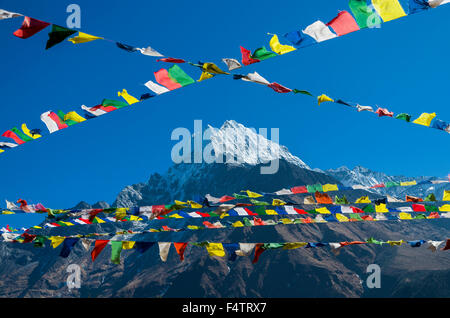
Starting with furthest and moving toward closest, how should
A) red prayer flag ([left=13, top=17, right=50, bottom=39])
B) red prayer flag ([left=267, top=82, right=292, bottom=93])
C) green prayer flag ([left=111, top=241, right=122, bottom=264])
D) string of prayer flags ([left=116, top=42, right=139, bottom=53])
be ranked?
green prayer flag ([left=111, top=241, right=122, bottom=264]), red prayer flag ([left=267, top=82, right=292, bottom=93]), string of prayer flags ([left=116, top=42, right=139, bottom=53]), red prayer flag ([left=13, top=17, right=50, bottom=39])

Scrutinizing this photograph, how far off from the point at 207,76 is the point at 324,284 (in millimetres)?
185861

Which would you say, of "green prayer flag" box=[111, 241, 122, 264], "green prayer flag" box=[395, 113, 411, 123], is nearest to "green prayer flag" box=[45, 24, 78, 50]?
"green prayer flag" box=[111, 241, 122, 264]

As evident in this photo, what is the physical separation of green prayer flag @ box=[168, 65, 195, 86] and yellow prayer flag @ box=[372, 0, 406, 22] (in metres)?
3.85

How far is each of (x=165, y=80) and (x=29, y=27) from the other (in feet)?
9.27

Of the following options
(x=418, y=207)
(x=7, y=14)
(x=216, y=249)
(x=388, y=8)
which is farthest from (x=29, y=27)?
(x=418, y=207)

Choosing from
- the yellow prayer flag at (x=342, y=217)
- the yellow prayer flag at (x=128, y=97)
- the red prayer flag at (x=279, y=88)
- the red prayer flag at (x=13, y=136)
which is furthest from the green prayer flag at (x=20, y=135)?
the yellow prayer flag at (x=342, y=217)

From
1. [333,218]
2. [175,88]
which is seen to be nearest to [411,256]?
[333,218]

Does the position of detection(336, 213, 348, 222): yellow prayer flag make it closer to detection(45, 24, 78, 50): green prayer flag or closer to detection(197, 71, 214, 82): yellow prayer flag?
detection(197, 71, 214, 82): yellow prayer flag

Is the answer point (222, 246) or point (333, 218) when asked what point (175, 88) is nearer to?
point (222, 246)

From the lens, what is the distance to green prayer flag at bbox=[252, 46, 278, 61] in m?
8.01

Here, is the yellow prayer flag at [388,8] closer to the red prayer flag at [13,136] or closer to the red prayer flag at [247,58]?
the red prayer flag at [247,58]
